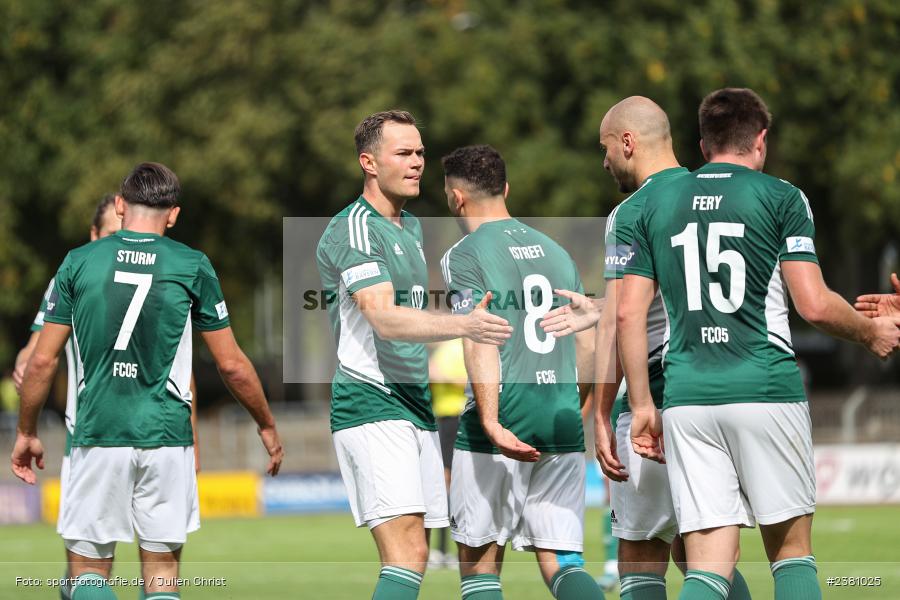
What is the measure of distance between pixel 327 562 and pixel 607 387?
7906mm

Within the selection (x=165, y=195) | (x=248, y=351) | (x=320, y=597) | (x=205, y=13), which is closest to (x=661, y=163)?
(x=165, y=195)

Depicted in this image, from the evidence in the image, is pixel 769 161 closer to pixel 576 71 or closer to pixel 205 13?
pixel 576 71

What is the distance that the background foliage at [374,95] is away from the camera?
2433cm

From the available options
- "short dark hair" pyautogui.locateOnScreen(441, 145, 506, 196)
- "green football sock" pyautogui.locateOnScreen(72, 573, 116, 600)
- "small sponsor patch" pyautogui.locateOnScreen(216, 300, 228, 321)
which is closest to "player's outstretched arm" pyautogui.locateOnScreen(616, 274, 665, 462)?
"short dark hair" pyautogui.locateOnScreen(441, 145, 506, 196)

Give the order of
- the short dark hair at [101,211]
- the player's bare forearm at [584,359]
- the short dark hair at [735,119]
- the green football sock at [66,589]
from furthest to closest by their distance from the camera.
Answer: the short dark hair at [101,211]
the green football sock at [66,589]
the player's bare forearm at [584,359]
the short dark hair at [735,119]

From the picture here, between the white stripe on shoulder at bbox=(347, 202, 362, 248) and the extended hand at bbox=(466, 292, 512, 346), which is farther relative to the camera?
the white stripe on shoulder at bbox=(347, 202, 362, 248)

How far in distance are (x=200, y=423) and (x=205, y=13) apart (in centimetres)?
829

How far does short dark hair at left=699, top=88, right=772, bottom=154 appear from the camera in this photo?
6.08m

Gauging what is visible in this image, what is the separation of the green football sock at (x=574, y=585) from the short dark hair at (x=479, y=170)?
6.81ft

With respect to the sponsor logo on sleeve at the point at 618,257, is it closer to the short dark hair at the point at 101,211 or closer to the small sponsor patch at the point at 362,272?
the small sponsor patch at the point at 362,272

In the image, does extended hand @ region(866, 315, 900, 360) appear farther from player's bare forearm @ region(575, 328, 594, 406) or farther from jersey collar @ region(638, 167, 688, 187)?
player's bare forearm @ region(575, 328, 594, 406)

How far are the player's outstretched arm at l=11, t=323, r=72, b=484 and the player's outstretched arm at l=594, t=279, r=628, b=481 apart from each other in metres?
2.83

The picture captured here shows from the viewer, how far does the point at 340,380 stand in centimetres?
674

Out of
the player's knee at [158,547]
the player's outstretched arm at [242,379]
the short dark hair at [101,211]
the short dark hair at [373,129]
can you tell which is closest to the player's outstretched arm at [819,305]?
the short dark hair at [373,129]
